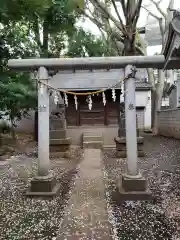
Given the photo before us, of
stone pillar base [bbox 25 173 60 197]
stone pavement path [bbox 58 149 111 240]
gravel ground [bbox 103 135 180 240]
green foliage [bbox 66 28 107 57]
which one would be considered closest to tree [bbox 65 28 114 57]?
green foliage [bbox 66 28 107 57]

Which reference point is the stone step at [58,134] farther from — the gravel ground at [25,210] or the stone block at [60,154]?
the gravel ground at [25,210]

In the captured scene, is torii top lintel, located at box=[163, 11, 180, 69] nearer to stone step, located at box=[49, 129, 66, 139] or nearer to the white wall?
stone step, located at box=[49, 129, 66, 139]

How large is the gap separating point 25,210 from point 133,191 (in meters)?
2.18

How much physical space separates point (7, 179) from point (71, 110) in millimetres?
8232

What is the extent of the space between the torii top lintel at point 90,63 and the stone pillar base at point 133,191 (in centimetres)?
241

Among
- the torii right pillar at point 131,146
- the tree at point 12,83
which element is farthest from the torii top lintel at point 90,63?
the tree at point 12,83

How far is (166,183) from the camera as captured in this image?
24.1ft

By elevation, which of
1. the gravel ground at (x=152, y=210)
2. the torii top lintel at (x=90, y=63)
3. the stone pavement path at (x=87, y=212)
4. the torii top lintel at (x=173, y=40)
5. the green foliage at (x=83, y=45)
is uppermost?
the green foliage at (x=83, y=45)

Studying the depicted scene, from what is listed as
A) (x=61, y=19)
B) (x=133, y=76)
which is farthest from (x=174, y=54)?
(x=61, y=19)

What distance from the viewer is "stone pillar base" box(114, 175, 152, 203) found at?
5.99 meters

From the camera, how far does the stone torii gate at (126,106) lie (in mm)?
6273

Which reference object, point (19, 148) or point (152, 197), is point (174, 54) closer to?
point (152, 197)

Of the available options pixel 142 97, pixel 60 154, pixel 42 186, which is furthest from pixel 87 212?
pixel 142 97

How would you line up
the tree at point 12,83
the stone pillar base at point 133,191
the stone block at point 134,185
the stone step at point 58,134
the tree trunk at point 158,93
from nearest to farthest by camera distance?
the stone pillar base at point 133,191
the stone block at point 134,185
the tree at point 12,83
the stone step at point 58,134
the tree trunk at point 158,93
